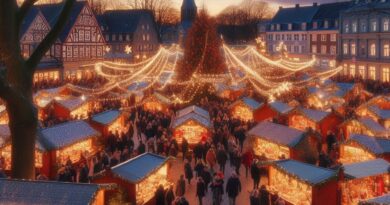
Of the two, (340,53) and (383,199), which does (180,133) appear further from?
(340,53)

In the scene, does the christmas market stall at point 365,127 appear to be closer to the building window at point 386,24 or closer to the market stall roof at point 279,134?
the market stall roof at point 279,134

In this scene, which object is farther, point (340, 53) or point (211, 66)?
point (340, 53)

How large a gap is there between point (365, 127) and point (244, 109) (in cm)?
799

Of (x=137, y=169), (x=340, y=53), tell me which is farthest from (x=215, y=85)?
(x=340, y=53)

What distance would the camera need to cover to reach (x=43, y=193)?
27.3 feet

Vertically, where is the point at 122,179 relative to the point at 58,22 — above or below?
below

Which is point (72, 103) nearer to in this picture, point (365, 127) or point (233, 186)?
point (233, 186)

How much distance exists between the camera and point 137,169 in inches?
513

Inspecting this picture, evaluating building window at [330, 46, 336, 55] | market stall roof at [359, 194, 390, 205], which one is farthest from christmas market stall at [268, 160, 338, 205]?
building window at [330, 46, 336, 55]

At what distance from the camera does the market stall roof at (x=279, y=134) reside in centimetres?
1702

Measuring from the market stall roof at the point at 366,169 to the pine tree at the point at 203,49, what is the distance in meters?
18.1

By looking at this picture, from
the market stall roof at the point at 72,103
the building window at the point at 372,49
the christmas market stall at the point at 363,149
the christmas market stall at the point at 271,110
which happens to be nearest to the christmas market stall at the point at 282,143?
the christmas market stall at the point at 363,149

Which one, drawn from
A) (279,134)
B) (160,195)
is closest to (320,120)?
Answer: (279,134)

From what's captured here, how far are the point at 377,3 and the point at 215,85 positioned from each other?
75.0 feet
